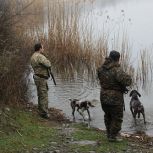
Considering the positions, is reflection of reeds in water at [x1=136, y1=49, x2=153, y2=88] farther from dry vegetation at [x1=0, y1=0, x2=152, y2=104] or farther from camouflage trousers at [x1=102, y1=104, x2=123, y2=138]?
camouflage trousers at [x1=102, y1=104, x2=123, y2=138]

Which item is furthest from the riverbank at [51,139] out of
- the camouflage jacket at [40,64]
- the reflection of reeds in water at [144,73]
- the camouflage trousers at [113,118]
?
the reflection of reeds in water at [144,73]

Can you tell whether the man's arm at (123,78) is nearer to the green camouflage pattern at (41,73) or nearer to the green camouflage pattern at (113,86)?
the green camouflage pattern at (113,86)

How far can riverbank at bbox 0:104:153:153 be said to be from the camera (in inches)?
354

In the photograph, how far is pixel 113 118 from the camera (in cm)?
981

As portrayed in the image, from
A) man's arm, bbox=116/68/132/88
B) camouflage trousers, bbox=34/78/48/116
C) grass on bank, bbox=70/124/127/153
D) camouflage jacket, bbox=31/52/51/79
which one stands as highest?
camouflage jacket, bbox=31/52/51/79

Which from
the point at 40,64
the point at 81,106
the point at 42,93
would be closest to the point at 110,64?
the point at 40,64

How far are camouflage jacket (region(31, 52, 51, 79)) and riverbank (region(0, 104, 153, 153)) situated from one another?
121cm

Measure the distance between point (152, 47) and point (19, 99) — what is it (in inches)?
461

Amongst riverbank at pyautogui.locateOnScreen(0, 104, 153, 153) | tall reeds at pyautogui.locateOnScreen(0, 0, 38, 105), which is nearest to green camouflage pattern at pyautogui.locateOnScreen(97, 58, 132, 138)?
riverbank at pyautogui.locateOnScreen(0, 104, 153, 153)

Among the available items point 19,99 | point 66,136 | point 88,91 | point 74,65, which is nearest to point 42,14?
point 74,65

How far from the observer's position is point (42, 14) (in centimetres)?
2208

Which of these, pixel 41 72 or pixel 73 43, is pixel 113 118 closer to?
pixel 41 72

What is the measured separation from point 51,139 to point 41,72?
3209 mm

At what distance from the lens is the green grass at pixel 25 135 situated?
29.3ft
